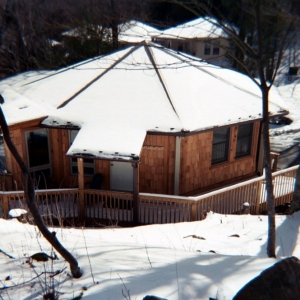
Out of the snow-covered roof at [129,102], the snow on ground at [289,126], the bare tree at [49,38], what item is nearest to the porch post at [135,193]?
the snow-covered roof at [129,102]

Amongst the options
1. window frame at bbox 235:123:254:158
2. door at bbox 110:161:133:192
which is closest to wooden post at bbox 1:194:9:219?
door at bbox 110:161:133:192

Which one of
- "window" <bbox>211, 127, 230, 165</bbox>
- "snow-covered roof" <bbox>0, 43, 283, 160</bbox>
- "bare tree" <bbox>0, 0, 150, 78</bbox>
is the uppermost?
"bare tree" <bbox>0, 0, 150, 78</bbox>

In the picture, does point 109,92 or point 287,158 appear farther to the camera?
point 287,158

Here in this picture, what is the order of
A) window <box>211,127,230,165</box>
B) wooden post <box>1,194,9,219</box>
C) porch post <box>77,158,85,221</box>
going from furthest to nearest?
window <box>211,127,230,165</box>, porch post <box>77,158,85,221</box>, wooden post <box>1,194,9,219</box>

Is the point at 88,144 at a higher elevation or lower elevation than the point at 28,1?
lower

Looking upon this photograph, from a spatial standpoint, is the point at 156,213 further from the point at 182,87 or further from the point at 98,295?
the point at 98,295

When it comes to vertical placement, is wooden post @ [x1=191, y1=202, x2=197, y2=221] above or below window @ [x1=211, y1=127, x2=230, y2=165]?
below

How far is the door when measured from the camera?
11188mm

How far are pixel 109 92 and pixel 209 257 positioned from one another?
316 inches

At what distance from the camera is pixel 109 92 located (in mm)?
12039

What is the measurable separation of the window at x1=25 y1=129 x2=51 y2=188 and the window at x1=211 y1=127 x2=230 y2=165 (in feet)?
17.9

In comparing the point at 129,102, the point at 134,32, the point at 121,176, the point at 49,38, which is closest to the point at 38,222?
the point at 121,176

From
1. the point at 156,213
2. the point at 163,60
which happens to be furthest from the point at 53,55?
the point at 156,213

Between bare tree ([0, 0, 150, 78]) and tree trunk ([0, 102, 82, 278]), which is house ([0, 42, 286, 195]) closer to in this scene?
tree trunk ([0, 102, 82, 278])
